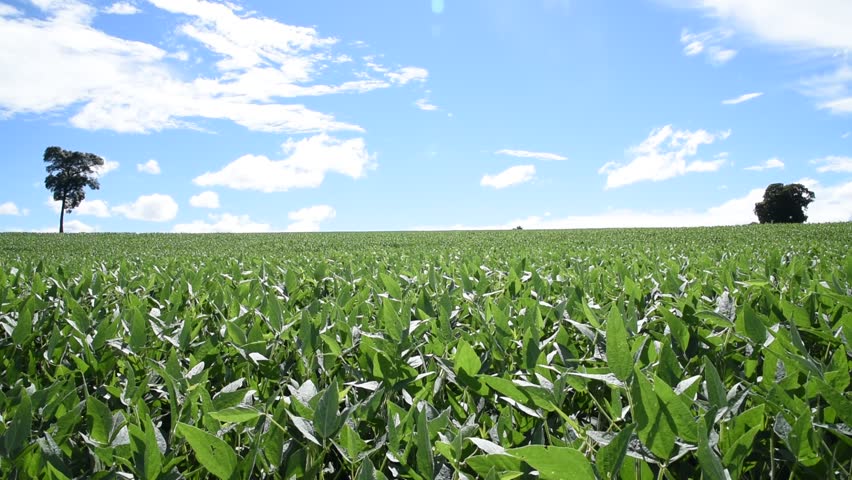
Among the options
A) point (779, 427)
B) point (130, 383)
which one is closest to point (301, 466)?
point (130, 383)

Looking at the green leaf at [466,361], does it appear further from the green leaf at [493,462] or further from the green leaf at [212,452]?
the green leaf at [212,452]

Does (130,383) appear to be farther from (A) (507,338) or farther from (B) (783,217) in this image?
(B) (783,217)

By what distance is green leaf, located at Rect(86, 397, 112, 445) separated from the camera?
1384 millimetres

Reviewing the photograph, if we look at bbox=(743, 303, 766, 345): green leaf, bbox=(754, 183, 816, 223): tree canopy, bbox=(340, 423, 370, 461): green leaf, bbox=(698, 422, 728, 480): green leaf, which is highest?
bbox=(754, 183, 816, 223): tree canopy

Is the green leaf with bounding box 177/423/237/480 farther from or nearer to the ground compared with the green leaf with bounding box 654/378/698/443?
nearer to the ground

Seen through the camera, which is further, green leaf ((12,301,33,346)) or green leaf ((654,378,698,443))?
green leaf ((12,301,33,346))

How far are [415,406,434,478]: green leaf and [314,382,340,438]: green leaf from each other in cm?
24

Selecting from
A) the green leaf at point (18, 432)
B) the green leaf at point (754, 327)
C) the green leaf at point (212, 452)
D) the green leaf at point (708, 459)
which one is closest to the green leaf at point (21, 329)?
the green leaf at point (18, 432)

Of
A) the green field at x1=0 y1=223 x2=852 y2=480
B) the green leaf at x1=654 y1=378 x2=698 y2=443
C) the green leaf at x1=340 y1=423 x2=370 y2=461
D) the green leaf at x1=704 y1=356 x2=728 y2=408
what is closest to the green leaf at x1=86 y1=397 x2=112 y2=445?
the green field at x1=0 y1=223 x2=852 y2=480

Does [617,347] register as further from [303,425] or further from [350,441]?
[303,425]

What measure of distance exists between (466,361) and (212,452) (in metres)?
0.80

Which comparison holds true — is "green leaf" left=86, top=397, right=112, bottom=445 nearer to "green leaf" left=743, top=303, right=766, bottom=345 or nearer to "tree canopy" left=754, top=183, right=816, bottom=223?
"green leaf" left=743, top=303, right=766, bottom=345

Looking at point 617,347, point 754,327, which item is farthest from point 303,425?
point 754,327

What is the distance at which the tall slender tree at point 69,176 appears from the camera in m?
76.9
